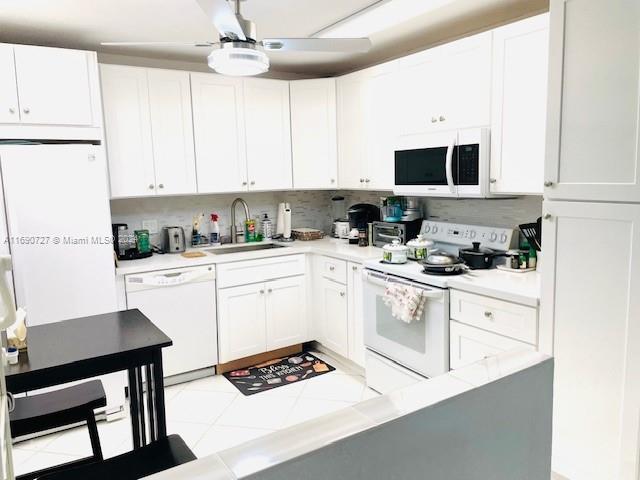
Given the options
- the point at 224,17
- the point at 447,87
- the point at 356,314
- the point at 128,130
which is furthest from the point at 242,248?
the point at 224,17

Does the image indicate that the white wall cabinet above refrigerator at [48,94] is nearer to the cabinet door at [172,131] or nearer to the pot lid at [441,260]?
the cabinet door at [172,131]

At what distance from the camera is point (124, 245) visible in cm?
347

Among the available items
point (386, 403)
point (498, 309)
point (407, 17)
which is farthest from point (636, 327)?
point (407, 17)

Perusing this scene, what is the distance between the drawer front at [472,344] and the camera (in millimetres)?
2287

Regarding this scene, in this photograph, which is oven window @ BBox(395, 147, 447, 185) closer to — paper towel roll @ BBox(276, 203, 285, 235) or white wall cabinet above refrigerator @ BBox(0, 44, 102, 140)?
paper towel roll @ BBox(276, 203, 285, 235)

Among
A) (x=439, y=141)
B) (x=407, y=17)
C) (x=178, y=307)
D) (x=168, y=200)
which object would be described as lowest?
(x=178, y=307)

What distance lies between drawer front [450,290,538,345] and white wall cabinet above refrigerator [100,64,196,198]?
2140 mm

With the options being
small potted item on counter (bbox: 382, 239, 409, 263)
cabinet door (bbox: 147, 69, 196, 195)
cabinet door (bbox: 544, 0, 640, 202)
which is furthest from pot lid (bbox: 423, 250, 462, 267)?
cabinet door (bbox: 147, 69, 196, 195)

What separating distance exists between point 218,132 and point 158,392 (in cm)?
222

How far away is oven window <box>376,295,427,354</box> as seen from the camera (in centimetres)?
267

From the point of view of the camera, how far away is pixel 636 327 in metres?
1.76

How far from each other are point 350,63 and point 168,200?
6.16ft

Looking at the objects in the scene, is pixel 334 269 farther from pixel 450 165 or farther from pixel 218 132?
pixel 218 132

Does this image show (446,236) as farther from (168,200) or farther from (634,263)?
(168,200)
